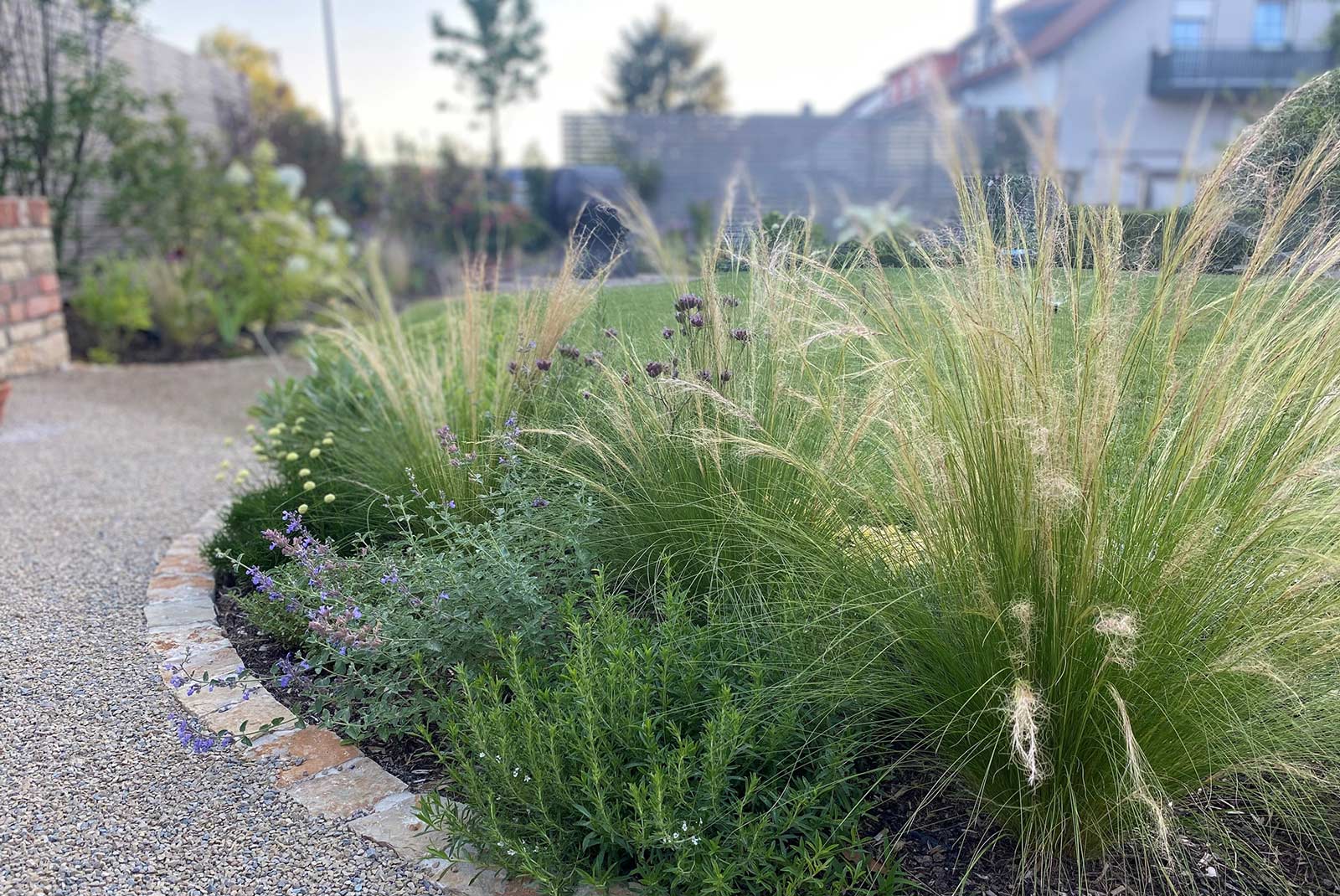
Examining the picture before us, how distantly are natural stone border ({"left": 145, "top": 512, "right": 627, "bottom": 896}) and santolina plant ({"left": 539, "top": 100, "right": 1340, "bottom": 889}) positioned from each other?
67 centimetres

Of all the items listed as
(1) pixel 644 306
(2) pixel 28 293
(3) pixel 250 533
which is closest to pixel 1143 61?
(2) pixel 28 293

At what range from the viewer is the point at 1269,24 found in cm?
→ 2008

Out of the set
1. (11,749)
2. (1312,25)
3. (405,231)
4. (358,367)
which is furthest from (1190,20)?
(11,749)

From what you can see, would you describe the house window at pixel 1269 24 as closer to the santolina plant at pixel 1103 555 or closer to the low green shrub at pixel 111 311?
the low green shrub at pixel 111 311

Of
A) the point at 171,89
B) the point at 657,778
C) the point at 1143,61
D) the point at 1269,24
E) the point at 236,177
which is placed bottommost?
the point at 657,778

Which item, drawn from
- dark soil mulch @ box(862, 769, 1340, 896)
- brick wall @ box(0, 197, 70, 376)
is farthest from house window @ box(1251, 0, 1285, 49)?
dark soil mulch @ box(862, 769, 1340, 896)

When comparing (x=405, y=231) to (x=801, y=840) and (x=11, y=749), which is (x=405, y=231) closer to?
(x=11, y=749)

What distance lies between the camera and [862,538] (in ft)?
5.83

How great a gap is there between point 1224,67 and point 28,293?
2153cm

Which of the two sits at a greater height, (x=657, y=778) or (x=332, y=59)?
(x=332, y=59)

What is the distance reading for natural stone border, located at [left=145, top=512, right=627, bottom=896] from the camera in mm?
1616

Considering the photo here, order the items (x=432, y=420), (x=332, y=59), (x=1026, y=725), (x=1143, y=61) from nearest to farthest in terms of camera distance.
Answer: (x=1026, y=725) < (x=432, y=420) < (x=332, y=59) < (x=1143, y=61)

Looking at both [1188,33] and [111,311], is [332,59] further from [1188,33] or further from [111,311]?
[1188,33]

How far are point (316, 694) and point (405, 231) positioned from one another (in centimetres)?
1273
